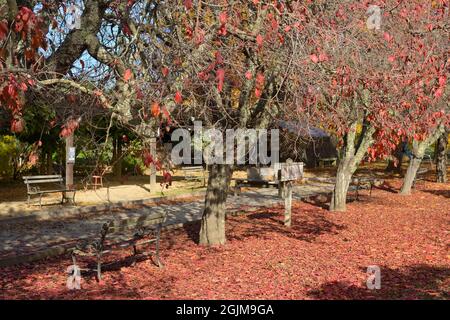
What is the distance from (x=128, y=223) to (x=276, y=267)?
238 cm

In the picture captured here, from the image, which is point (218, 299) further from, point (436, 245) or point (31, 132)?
point (31, 132)

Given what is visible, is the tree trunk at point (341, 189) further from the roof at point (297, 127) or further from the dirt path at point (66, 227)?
the dirt path at point (66, 227)

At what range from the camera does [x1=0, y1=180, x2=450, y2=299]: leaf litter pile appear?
21.4 feet

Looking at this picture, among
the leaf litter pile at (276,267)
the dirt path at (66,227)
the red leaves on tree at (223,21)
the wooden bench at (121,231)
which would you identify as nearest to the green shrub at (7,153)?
the dirt path at (66,227)

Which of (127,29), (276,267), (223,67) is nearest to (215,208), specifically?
(276,267)

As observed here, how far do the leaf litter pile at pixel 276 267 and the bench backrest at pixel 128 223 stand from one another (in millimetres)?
653

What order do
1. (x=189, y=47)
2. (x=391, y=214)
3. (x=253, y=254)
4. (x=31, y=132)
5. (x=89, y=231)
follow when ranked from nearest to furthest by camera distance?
(x=189, y=47) < (x=253, y=254) < (x=89, y=231) < (x=391, y=214) < (x=31, y=132)

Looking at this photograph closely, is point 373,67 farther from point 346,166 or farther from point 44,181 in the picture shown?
point 44,181

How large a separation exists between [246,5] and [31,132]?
45.9 ft

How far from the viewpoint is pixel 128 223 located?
24.3ft

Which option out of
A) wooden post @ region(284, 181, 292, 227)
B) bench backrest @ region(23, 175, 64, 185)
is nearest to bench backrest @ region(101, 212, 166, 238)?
wooden post @ region(284, 181, 292, 227)

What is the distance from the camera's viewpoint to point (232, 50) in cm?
830

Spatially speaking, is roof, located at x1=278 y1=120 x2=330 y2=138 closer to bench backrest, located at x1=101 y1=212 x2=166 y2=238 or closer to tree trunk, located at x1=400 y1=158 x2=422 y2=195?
bench backrest, located at x1=101 y1=212 x2=166 y2=238
